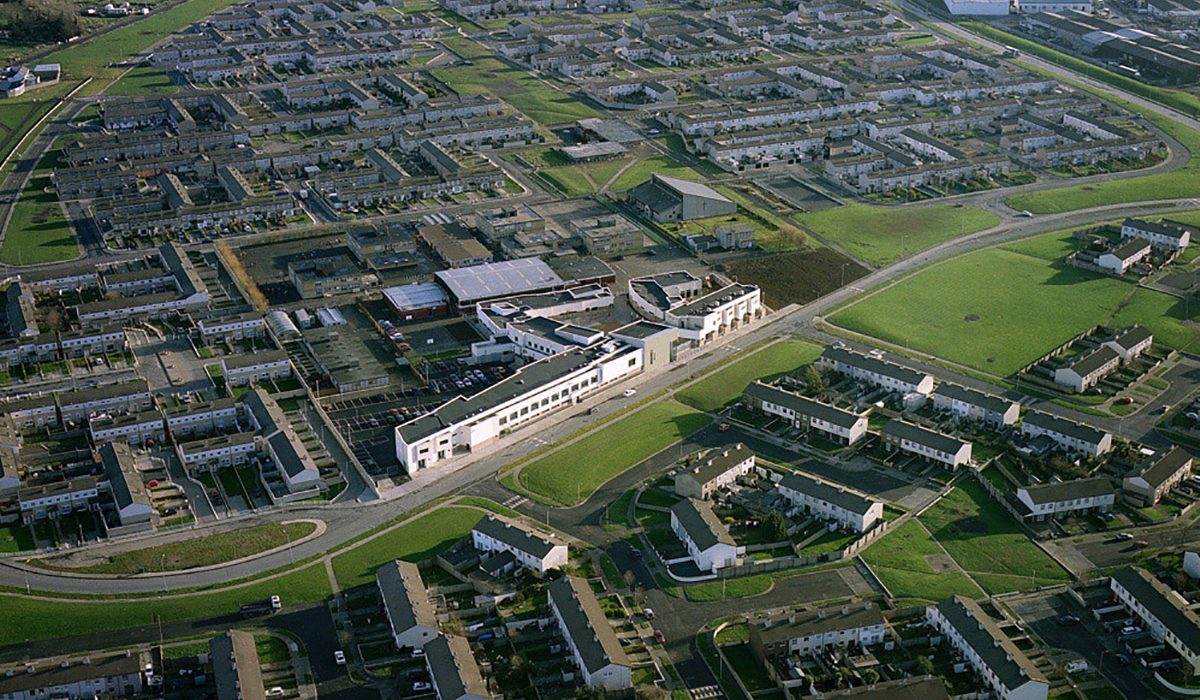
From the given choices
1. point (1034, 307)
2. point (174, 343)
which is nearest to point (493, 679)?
point (174, 343)

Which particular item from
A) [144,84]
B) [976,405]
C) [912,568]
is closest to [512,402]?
[912,568]

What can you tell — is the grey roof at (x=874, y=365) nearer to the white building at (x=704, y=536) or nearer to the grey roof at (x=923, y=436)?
the grey roof at (x=923, y=436)

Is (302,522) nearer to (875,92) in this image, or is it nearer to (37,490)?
(37,490)

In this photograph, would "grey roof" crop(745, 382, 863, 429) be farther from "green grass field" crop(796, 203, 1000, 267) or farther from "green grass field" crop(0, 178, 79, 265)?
"green grass field" crop(0, 178, 79, 265)


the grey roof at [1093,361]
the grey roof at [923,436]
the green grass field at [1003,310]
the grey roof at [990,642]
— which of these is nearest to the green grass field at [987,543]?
the grey roof at [923,436]

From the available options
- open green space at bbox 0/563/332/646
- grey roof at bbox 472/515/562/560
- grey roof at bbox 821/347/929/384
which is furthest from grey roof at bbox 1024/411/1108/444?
open green space at bbox 0/563/332/646
